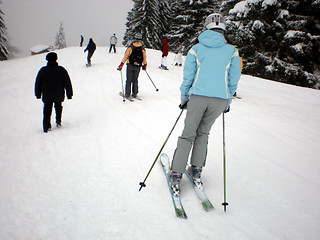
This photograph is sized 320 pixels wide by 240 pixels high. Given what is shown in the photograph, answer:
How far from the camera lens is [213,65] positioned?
6.65 ft

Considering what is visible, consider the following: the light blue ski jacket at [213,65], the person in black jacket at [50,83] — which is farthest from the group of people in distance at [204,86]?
the person in black jacket at [50,83]

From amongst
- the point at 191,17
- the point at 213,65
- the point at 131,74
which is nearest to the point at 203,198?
the point at 213,65

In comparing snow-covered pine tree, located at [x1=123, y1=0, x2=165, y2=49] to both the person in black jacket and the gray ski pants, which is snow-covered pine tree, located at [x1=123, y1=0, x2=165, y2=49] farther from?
the gray ski pants

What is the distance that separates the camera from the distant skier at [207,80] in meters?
2.02

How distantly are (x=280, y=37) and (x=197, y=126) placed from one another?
57.1ft

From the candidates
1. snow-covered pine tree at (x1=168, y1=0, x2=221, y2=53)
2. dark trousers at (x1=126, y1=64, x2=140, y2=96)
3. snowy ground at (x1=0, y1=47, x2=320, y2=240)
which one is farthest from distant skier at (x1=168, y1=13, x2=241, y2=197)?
snow-covered pine tree at (x1=168, y1=0, x2=221, y2=53)

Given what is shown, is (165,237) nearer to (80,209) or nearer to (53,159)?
(80,209)

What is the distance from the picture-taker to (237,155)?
140 inches

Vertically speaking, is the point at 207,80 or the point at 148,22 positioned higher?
the point at 148,22

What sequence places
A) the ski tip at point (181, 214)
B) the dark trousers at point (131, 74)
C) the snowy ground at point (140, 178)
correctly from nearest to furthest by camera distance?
the snowy ground at point (140, 178)
the ski tip at point (181, 214)
the dark trousers at point (131, 74)

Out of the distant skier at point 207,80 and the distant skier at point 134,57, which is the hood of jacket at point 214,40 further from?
the distant skier at point 134,57

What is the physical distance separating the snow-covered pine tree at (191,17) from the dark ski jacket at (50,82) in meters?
23.2

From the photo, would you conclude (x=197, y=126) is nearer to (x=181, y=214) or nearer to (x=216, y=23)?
(x=181, y=214)

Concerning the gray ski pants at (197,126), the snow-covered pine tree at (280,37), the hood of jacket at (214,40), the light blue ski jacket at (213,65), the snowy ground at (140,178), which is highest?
the snow-covered pine tree at (280,37)
